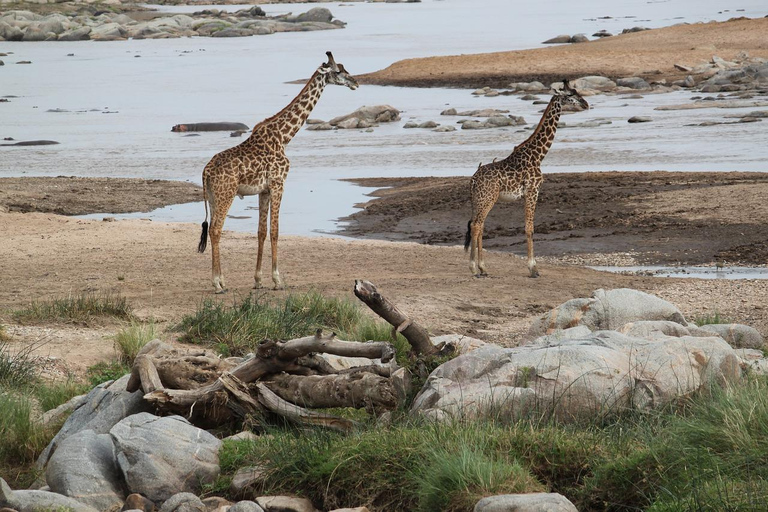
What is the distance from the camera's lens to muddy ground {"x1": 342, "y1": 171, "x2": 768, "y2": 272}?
17.8m

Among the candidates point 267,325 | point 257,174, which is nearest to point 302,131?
point 257,174

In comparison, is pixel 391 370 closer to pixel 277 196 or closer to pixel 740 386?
pixel 740 386

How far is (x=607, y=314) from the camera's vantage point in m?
11.3

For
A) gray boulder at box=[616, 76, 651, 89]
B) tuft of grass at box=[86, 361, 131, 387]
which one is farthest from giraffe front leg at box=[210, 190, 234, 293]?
gray boulder at box=[616, 76, 651, 89]

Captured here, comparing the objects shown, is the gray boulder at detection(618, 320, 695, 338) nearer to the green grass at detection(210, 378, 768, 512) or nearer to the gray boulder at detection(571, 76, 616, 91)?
the green grass at detection(210, 378, 768, 512)

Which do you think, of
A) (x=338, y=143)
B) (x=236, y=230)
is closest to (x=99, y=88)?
(x=338, y=143)

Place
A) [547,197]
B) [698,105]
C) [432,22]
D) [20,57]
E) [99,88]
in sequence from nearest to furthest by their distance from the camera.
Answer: [547,197], [698,105], [99,88], [20,57], [432,22]

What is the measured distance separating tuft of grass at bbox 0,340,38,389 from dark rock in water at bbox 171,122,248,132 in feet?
88.3

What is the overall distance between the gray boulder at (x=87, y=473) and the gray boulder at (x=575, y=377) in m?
2.22

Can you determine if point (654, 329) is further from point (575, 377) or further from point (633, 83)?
point (633, 83)

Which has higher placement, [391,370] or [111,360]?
[391,370]

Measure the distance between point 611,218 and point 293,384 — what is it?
12.7 meters

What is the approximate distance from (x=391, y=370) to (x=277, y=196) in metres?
5.96

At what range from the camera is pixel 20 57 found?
7581 centimetres
